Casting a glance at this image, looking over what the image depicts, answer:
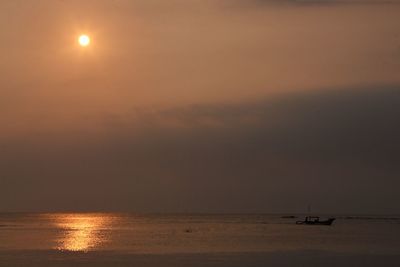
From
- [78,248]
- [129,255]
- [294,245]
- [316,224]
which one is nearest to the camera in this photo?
[129,255]

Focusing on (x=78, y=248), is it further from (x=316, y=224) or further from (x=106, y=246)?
(x=316, y=224)

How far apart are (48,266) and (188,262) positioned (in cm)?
997

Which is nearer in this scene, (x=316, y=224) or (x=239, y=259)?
(x=239, y=259)

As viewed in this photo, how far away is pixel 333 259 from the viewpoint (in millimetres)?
54219

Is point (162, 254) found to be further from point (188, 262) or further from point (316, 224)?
point (316, 224)

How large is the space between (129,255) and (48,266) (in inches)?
407

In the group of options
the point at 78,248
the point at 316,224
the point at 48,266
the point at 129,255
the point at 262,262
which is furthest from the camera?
the point at 316,224

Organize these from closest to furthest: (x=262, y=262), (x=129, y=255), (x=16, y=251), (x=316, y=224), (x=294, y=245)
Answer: (x=262, y=262) → (x=129, y=255) → (x=16, y=251) → (x=294, y=245) → (x=316, y=224)

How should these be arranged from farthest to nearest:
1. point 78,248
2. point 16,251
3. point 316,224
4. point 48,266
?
1. point 316,224
2. point 78,248
3. point 16,251
4. point 48,266

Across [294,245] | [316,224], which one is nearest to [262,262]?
[294,245]

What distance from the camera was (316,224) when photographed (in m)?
139

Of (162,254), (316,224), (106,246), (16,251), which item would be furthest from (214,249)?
(316,224)

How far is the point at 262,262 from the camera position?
5119 cm

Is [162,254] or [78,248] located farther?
[78,248]
